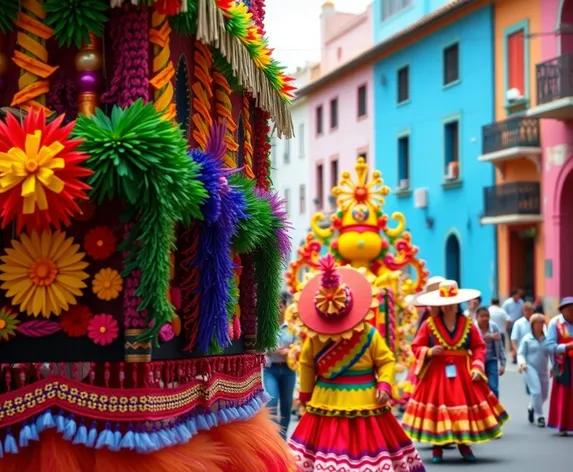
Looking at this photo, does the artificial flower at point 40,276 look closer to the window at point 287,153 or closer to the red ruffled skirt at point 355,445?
the red ruffled skirt at point 355,445

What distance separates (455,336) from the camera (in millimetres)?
14305

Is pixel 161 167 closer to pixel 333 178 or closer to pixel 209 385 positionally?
pixel 209 385

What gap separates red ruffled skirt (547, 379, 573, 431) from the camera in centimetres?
1706

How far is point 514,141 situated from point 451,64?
6528 mm

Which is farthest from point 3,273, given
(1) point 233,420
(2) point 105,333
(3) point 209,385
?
(1) point 233,420

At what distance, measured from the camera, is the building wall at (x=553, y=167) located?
32.8 metres

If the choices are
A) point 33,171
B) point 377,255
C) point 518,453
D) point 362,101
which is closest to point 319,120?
point 362,101

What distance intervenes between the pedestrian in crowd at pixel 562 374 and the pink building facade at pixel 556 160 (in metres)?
15.3

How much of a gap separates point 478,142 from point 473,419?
80.0ft

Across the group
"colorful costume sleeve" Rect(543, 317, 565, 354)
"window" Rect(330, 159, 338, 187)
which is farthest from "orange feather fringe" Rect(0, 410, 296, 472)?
"window" Rect(330, 159, 338, 187)

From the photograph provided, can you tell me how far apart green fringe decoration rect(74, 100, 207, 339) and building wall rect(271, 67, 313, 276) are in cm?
4984

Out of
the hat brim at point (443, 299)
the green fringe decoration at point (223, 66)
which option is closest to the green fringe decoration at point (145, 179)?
the green fringe decoration at point (223, 66)

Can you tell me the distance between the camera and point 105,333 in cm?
546

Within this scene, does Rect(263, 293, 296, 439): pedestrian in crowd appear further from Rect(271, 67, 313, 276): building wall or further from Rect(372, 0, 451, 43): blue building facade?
Rect(271, 67, 313, 276): building wall
